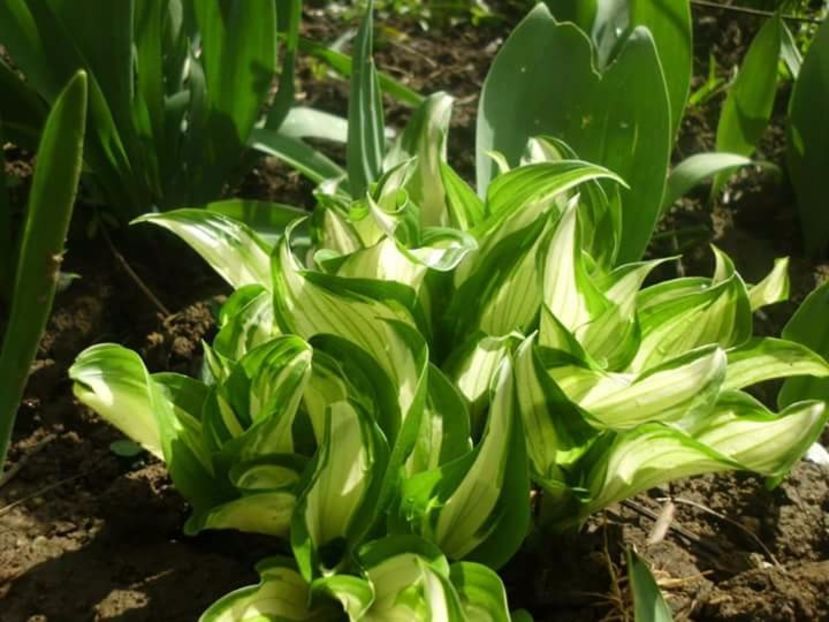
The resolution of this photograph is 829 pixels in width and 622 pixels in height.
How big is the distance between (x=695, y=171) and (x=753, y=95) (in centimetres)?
19

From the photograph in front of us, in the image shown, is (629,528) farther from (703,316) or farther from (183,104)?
(183,104)

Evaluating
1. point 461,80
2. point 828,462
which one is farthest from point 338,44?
point 828,462

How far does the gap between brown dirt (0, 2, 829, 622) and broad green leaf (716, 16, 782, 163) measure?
148 millimetres

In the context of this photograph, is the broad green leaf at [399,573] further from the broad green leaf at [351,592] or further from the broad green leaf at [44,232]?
the broad green leaf at [44,232]

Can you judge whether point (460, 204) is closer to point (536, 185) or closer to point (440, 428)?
point (536, 185)

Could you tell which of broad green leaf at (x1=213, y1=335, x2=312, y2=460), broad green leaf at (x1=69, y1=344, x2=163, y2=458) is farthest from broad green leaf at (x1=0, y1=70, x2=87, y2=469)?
broad green leaf at (x1=213, y1=335, x2=312, y2=460)

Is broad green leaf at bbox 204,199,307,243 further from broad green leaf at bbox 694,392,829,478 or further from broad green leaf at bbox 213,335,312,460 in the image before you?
broad green leaf at bbox 694,392,829,478

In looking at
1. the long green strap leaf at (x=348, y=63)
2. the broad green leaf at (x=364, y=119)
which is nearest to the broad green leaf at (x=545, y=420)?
the broad green leaf at (x=364, y=119)

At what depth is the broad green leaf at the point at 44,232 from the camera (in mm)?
1029

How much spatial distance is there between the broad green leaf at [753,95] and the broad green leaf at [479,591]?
973mm

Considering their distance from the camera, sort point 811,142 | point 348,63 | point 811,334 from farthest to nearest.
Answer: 1. point 348,63
2. point 811,142
3. point 811,334

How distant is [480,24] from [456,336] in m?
1.25

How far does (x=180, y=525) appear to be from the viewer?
4.27 feet

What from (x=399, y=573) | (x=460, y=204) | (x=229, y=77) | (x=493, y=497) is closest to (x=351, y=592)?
(x=399, y=573)
